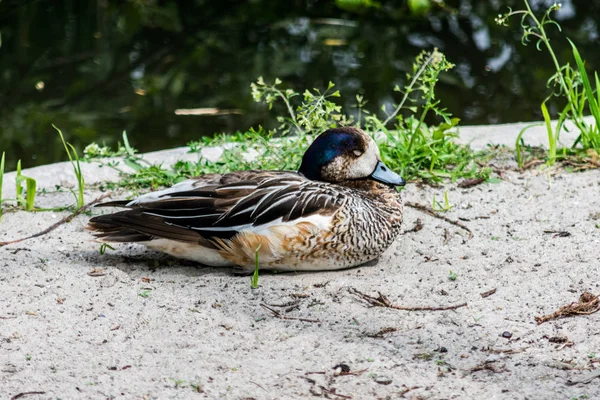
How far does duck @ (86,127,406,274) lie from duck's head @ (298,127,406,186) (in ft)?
0.42

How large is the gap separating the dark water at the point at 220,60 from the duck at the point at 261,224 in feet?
10.5

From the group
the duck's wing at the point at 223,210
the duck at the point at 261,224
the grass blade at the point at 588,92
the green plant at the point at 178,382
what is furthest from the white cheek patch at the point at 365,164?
the green plant at the point at 178,382

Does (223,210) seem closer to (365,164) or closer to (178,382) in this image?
(365,164)

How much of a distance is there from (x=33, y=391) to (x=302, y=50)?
24.6 ft

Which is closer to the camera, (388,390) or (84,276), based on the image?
(388,390)

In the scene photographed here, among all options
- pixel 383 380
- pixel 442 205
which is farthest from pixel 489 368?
pixel 442 205

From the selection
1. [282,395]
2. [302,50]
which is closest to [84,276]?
[282,395]

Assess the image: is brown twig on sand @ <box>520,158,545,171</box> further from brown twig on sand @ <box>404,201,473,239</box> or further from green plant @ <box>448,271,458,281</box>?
green plant @ <box>448,271,458,281</box>

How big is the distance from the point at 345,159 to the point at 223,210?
725 mm

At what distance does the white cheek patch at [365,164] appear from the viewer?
4664mm

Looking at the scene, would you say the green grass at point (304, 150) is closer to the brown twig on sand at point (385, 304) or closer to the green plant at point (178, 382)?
the brown twig on sand at point (385, 304)

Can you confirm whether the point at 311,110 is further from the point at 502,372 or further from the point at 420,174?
the point at 502,372

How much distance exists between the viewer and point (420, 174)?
5.63 meters

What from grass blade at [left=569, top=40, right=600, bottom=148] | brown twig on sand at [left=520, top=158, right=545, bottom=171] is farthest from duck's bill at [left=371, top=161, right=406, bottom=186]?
grass blade at [left=569, top=40, right=600, bottom=148]
